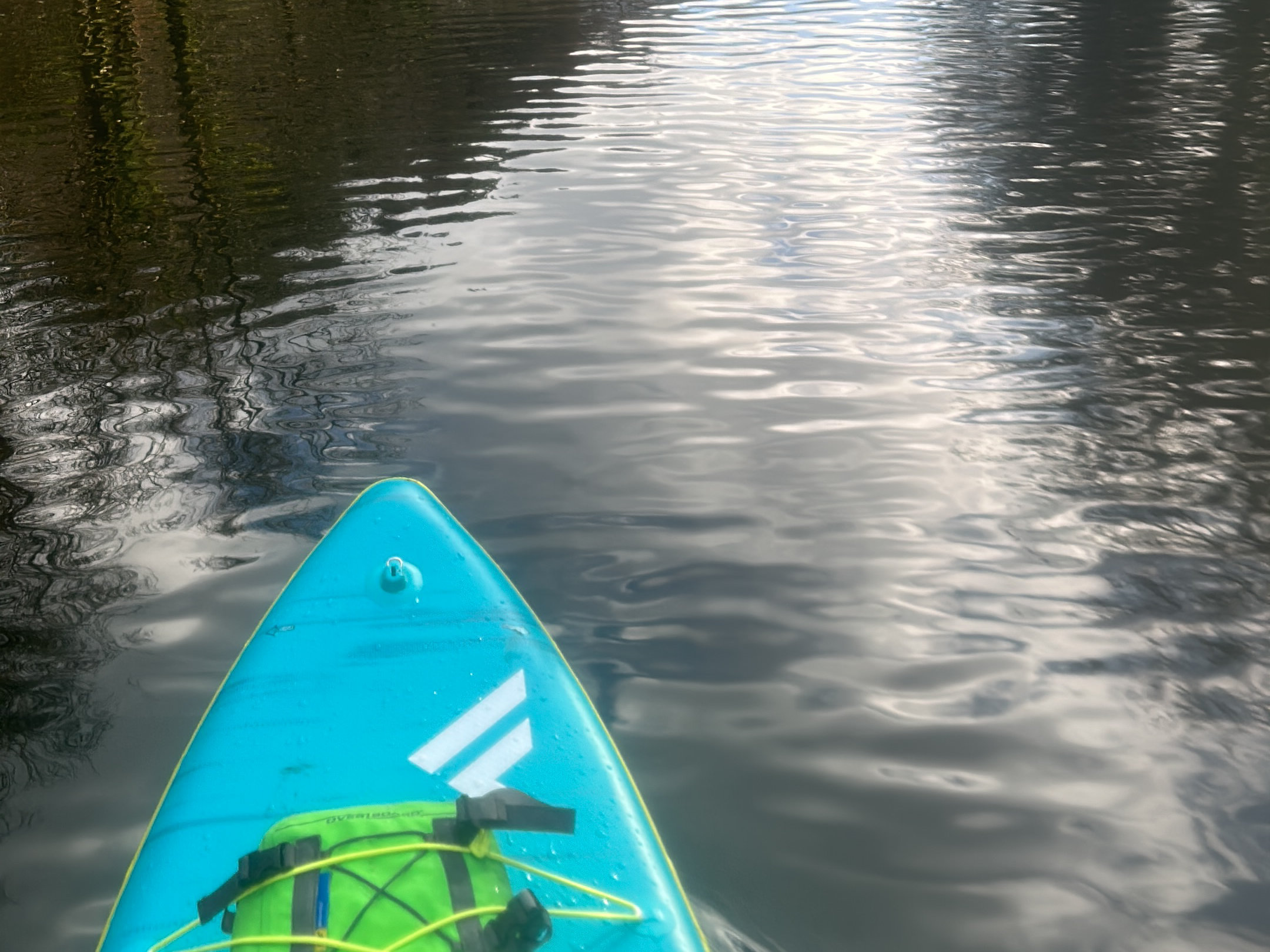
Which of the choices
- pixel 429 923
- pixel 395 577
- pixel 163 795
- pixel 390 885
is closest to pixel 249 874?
pixel 390 885

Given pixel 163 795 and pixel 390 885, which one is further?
pixel 163 795

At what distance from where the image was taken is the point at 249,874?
7.10ft

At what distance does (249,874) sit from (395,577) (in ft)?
3.86

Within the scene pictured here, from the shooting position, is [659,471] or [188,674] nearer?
[188,674]

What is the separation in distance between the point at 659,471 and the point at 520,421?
92cm

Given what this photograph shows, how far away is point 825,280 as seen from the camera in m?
6.73

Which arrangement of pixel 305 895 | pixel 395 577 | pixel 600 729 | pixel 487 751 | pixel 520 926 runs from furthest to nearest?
pixel 395 577, pixel 600 729, pixel 487 751, pixel 305 895, pixel 520 926

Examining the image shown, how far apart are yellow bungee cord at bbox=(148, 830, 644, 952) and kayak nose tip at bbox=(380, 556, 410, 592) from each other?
107cm

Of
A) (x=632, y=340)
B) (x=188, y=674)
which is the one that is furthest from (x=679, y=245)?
(x=188, y=674)

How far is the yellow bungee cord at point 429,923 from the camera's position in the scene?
2.09m

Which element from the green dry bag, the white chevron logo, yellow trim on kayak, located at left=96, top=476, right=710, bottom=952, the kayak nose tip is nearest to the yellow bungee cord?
the green dry bag

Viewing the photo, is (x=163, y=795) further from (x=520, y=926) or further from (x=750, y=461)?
(x=750, y=461)

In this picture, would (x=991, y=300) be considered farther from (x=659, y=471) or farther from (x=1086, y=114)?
(x=1086, y=114)

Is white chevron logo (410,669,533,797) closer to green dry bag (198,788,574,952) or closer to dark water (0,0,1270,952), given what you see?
green dry bag (198,788,574,952)
